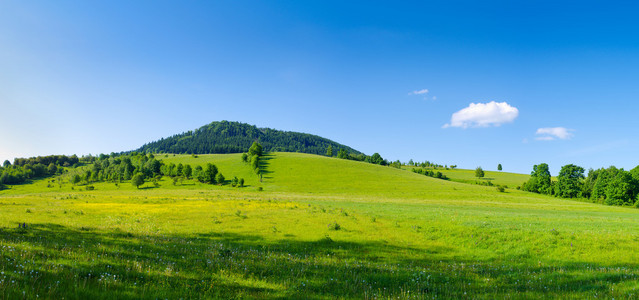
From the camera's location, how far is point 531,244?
1688 cm

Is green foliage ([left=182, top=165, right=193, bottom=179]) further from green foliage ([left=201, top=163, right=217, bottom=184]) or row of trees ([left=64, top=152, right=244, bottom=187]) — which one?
green foliage ([left=201, top=163, right=217, bottom=184])

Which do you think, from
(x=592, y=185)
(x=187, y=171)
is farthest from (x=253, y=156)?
(x=592, y=185)

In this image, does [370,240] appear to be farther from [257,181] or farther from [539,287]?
[257,181]

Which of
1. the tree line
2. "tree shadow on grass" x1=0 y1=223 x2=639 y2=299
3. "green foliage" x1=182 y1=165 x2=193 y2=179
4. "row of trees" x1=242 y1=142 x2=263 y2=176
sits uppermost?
"row of trees" x1=242 y1=142 x2=263 y2=176

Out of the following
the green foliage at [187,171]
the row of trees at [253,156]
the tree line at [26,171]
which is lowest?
the tree line at [26,171]

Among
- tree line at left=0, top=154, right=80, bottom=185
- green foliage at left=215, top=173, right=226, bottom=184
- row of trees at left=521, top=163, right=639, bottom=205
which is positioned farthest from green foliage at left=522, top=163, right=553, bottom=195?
tree line at left=0, top=154, right=80, bottom=185

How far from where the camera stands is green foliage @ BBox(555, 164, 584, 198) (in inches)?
3789

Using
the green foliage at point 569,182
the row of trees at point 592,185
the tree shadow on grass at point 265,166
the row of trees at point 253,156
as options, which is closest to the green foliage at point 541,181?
the row of trees at point 592,185

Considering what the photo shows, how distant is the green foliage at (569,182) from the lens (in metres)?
96.2

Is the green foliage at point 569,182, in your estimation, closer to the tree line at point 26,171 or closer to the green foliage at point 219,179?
the green foliage at point 219,179

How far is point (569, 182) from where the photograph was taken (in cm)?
9650

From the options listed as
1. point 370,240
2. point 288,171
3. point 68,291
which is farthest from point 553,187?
point 68,291

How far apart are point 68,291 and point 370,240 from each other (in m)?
15.6

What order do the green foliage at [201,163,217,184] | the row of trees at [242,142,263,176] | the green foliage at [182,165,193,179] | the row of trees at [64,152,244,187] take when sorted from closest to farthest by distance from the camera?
1. the green foliage at [201,163,217,184]
2. the row of trees at [64,152,244,187]
3. the green foliage at [182,165,193,179]
4. the row of trees at [242,142,263,176]
